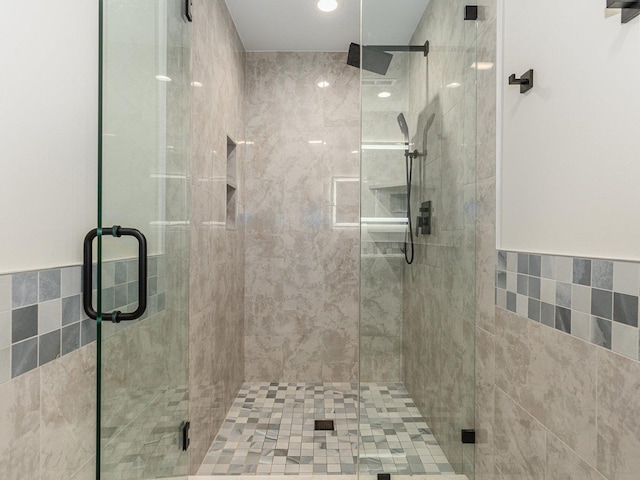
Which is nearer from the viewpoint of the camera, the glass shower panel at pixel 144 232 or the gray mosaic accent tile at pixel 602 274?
the gray mosaic accent tile at pixel 602 274

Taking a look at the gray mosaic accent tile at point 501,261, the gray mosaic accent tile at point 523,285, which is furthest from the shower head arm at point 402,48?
the gray mosaic accent tile at point 523,285

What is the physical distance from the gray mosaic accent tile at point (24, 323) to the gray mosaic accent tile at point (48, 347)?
0.04m

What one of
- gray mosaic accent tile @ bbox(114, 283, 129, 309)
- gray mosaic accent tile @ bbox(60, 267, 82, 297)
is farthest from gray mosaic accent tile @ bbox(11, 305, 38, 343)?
gray mosaic accent tile @ bbox(114, 283, 129, 309)

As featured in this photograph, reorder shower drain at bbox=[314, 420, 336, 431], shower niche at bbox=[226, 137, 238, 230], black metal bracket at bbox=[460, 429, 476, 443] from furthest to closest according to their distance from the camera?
shower niche at bbox=[226, 137, 238, 230]
shower drain at bbox=[314, 420, 336, 431]
black metal bracket at bbox=[460, 429, 476, 443]

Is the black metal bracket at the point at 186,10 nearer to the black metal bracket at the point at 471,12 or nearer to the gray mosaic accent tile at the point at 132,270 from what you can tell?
the gray mosaic accent tile at the point at 132,270

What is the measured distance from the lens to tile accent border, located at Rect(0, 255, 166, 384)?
0.86m

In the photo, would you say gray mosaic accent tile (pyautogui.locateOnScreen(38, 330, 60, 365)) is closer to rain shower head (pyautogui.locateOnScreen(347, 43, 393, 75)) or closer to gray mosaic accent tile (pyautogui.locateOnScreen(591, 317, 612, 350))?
gray mosaic accent tile (pyautogui.locateOnScreen(591, 317, 612, 350))

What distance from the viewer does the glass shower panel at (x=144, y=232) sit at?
1108 mm

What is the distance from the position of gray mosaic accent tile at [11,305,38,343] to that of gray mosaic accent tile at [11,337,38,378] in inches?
0.5

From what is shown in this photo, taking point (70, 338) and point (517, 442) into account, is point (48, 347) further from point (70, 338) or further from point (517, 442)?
point (517, 442)

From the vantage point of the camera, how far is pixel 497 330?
60.5 inches

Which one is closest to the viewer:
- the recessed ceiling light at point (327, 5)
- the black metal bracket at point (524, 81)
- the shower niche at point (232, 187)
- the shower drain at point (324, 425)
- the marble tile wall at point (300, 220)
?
the black metal bracket at point (524, 81)

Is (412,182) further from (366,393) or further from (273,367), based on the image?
(273,367)

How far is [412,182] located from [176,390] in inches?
47.4
